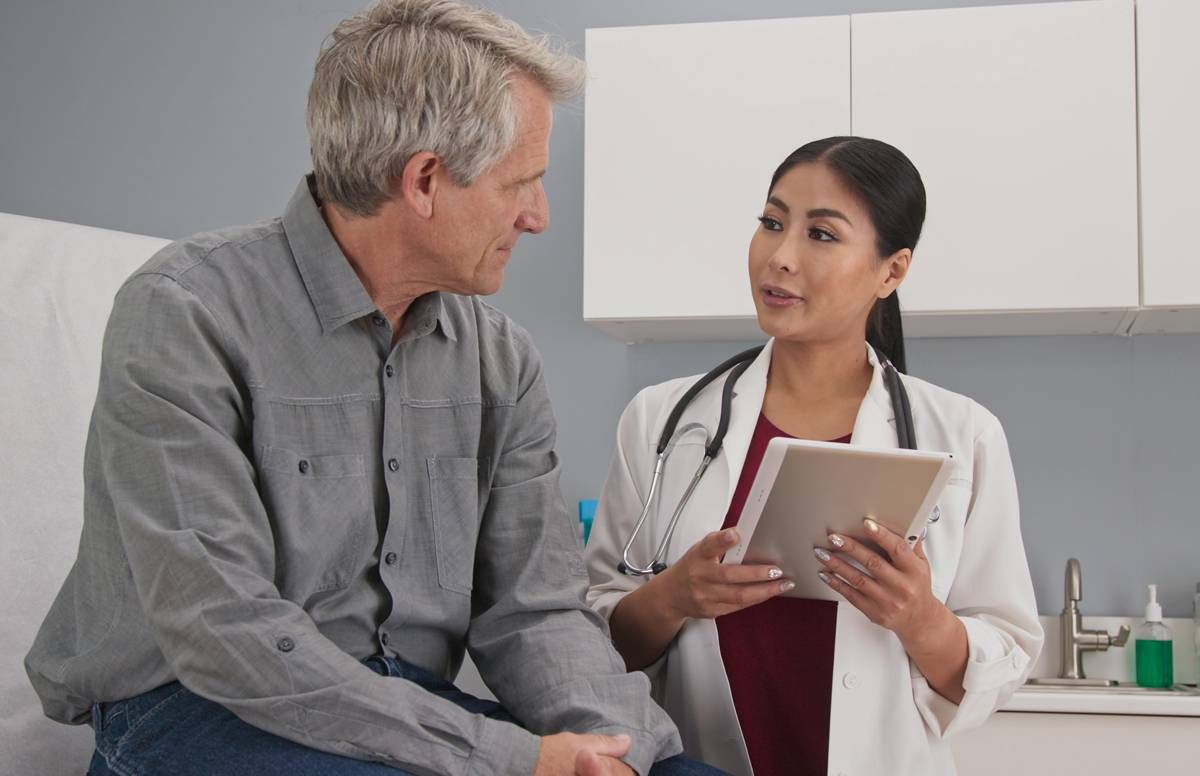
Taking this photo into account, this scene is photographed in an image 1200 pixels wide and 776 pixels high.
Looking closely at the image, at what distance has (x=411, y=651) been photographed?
4.79 ft

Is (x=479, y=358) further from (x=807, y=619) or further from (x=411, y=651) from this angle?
(x=807, y=619)

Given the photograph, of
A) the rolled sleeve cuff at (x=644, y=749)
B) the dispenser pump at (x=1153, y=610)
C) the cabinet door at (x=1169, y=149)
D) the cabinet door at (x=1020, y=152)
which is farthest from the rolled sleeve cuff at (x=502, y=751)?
the dispenser pump at (x=1153, y=610)

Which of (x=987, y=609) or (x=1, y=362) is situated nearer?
(x=987, y=609)

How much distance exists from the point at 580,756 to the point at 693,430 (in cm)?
63

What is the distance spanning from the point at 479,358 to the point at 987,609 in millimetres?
759

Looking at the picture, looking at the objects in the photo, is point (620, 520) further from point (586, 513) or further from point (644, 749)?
point (586, 513)

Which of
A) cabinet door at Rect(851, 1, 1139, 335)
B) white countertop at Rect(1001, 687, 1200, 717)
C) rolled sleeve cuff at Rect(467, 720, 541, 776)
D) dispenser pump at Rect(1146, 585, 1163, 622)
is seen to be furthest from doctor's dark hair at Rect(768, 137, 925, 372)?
dispenser pump at Rect(1146, 585, 1163, 622)

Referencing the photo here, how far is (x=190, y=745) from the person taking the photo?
122 centimetres

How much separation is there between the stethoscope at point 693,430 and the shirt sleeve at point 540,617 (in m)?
0.17

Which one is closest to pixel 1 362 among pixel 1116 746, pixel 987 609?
pixel 987 609

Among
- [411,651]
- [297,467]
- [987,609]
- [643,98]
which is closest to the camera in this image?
[297,467]

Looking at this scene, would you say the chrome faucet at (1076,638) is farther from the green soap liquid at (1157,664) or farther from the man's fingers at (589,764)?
the man's fingers at (589,764)

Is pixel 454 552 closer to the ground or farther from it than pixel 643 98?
closer to the ground

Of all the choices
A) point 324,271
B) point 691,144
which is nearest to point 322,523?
point 324,271
